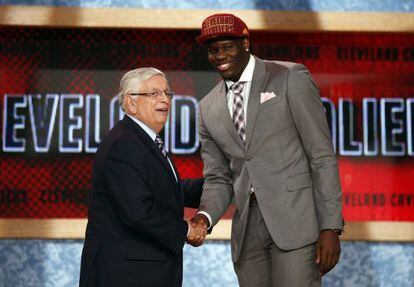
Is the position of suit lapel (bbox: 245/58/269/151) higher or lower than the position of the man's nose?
lower

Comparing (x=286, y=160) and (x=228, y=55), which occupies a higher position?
(x=228, y=55)

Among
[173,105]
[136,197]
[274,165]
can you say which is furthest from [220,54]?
[173,105]

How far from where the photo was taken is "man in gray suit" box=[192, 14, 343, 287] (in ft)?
7.41

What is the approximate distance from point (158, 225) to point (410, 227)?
176 centimetres

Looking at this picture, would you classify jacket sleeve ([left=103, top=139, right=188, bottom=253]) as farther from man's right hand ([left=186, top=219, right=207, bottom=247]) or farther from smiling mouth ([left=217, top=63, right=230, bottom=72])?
smiling mouth ([left=217, top=63, right=230, bottom=72])

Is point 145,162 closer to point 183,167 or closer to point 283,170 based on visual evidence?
point 283,170

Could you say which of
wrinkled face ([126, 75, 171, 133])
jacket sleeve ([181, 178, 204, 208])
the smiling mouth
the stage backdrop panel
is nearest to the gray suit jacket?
the smiling mouth

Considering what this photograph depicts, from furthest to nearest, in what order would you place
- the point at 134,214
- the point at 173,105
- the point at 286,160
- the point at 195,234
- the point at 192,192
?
1. the point at 173,105
2. the point at 192,192
3. the point at 195,234
4. the point at 286,160
5. the point at 134,214

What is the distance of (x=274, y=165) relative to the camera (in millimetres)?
2318

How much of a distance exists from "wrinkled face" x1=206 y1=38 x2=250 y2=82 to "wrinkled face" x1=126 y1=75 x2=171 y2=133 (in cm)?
21

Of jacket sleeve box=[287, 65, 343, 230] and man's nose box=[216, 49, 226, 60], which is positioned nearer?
jacket sleeve box=[287, 65, 343, 230]

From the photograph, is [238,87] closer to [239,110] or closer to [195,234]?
[239,110]

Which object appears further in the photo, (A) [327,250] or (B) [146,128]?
(B) [146,128]

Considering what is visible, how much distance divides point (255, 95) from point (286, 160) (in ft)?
0.85
